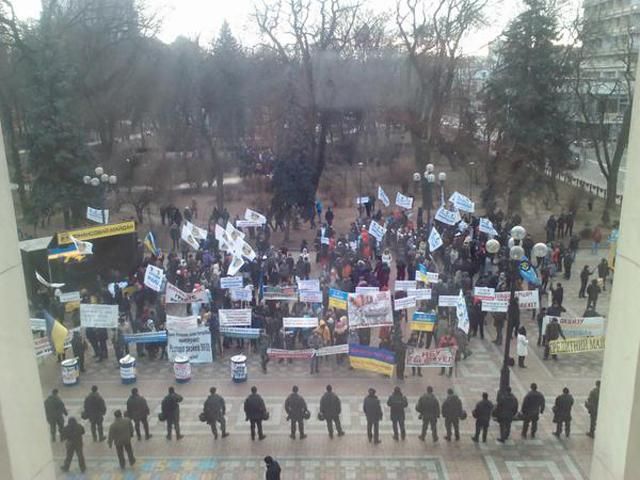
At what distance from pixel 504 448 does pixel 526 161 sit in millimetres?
22326

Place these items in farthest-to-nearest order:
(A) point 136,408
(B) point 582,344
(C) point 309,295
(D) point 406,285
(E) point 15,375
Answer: (D) point 406,285 → (C) point 309,295 → (B) point 582,344 → (A) point 136,408 → (E) point 15,375

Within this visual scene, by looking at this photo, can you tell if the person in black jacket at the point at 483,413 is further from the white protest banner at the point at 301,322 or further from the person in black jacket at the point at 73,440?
the person in black jacket at the point at 73,440

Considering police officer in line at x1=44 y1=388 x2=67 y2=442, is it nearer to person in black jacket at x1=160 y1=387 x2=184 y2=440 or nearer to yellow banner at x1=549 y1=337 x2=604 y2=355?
person in black jacket at x1=160 y1=387 x2=184 y2=440

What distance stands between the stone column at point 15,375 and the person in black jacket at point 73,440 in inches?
208

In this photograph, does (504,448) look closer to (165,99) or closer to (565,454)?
(565,454)

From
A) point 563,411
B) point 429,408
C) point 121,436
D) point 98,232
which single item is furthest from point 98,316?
point 563,411

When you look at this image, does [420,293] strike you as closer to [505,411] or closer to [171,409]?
[505,411]

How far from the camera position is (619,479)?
6.12 m

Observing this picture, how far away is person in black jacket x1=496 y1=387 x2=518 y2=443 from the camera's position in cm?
1209

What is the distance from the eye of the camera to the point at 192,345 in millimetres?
15641

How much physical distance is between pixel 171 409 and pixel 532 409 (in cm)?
696

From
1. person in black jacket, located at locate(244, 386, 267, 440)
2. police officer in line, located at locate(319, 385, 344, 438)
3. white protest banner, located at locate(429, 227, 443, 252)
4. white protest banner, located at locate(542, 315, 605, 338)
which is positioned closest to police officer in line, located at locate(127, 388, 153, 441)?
person in black jacket, located at locate(244, 386, 267, 440)

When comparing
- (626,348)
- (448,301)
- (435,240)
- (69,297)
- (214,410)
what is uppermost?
(626,348)

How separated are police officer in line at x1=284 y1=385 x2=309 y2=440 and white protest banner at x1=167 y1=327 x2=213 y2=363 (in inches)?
152
